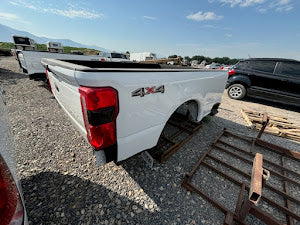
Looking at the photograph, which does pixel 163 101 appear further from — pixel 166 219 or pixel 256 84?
pixel 256 84

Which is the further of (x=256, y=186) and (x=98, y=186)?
(x=98, y=186)

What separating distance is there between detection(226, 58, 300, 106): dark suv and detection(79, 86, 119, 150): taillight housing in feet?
22.5

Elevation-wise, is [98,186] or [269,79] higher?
[269,79]

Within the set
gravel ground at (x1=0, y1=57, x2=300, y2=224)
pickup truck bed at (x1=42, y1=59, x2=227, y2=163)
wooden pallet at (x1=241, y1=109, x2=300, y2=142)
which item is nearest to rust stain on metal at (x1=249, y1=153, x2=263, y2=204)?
gravel ground at (x1=0, y1=57, x2=300, y2=224)

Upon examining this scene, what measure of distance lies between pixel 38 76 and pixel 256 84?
915cm

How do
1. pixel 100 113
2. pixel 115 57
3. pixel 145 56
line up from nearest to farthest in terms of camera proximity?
pixel 100 113, pixel 115 57, pixel 145 56

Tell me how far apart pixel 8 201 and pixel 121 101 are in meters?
0.90

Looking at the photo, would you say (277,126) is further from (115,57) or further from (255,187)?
(115,57)

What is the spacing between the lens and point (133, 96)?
1238 millimetres

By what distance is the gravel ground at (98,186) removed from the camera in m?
1.51

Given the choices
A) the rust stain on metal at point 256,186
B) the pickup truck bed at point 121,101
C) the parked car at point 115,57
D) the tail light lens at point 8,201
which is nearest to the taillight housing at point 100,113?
the pickup truck bed at point 121,101

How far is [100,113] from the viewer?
3.53 ft

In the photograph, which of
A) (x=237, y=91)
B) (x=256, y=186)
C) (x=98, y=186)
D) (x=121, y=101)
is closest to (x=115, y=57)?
(x=237, y=91)

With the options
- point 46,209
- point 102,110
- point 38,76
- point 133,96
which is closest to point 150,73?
point 133,96
